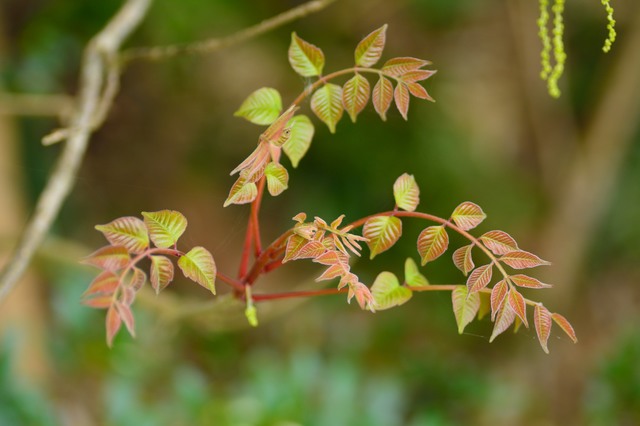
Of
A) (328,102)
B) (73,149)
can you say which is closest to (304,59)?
(328,102)

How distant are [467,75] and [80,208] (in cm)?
121

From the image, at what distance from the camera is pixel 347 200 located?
186 cm

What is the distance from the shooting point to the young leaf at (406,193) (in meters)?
0.54

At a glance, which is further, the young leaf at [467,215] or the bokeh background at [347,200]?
the bokeh background at [347,200]

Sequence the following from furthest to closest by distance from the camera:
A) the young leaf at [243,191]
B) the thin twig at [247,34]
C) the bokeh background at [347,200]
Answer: the bokeh background at [347,200] < the thin twig at [247,34] < the young leaf at [243,191]

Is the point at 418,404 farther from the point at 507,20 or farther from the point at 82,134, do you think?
the point at 507,20

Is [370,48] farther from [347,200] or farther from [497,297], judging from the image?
[347,200]

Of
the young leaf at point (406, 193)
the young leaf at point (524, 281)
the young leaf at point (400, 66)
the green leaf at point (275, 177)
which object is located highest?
the young leaf at point (400, 66)

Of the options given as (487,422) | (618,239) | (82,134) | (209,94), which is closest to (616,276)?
(618,239)

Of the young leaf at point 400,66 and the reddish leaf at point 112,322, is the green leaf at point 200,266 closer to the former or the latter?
the reddish leaf at point 112,322

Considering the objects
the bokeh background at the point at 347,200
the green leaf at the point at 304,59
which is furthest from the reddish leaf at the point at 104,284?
the bokeh background at the point at 347,200

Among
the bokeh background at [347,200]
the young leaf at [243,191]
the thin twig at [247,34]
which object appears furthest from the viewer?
the bokeh background at [347,200]

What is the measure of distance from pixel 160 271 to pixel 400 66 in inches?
8.9

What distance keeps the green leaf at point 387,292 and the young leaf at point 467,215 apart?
2.7 inches
